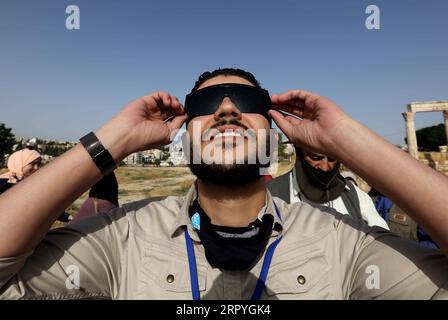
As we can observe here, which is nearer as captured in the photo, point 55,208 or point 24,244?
point 24,244

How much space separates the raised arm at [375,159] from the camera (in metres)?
1.48

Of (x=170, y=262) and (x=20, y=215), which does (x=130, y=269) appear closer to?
(x=170, y=262)

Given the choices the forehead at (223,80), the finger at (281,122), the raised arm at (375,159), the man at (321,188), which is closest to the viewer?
the raised arm at (375,159)

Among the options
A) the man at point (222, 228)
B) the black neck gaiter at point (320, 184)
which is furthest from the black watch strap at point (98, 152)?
the black neck gaiter at point (320, 184)

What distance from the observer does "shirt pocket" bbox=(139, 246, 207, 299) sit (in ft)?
6.12

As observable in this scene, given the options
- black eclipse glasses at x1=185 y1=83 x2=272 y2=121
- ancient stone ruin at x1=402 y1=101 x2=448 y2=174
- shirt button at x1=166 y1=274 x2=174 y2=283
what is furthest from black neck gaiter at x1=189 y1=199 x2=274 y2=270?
ancient stone ruin at x1=402 y1=101 x2=448 y2=174

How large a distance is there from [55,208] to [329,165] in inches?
154

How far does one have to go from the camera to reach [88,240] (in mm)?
1850

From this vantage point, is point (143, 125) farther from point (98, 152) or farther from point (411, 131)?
point (411, 131)

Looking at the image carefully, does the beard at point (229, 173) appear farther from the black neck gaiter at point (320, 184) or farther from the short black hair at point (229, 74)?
the black neck gaiter at point (320, 184)

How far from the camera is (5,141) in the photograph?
41938mm

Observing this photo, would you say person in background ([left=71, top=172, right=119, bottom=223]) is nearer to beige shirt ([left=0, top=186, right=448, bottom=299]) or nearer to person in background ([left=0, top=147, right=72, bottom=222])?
person in background ([left=0, top=147, right=72, bottom=222])

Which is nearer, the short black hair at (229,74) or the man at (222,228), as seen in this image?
the man at (222,228)

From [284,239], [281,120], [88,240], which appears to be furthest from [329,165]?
A: [88,240]
